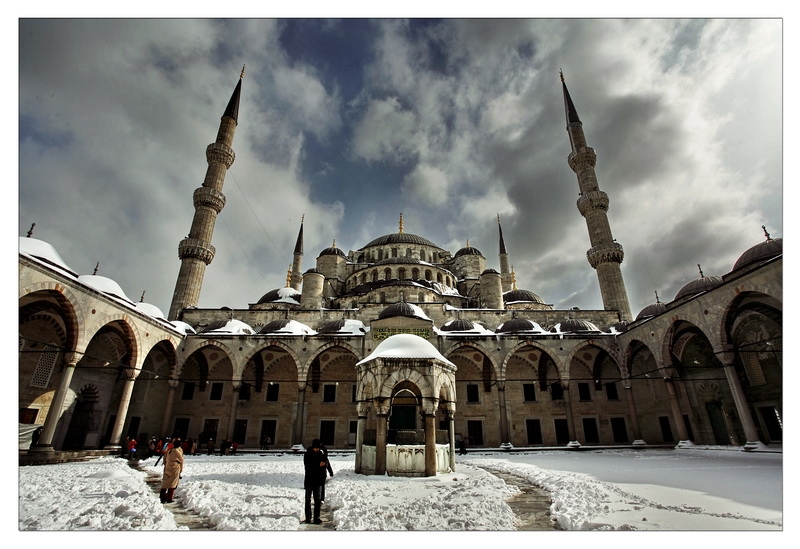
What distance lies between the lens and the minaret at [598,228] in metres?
24.0

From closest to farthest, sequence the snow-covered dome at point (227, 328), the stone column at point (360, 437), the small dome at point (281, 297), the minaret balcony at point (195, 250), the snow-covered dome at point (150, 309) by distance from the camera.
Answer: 1. the stone column at point (360, 437)
2. the snow-covered dome at point (150, 309)
3. the snow-covered dome at point (227, 328)
4. the minaret balcony at point (195, 250)
5. the small dome at point (281, 297)

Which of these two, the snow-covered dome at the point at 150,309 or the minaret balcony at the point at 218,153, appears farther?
the minaret balcony at the point at 218,153

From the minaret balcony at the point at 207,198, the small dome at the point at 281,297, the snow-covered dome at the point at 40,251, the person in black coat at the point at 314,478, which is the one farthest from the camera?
the small dome at the point at 281,297

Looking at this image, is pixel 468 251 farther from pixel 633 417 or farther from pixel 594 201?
pixel 633 417

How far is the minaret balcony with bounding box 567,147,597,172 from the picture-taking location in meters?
26.8

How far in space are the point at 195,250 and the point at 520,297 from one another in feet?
76.0

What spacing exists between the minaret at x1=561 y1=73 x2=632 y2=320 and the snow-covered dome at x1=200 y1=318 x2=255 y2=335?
21277 millimetres

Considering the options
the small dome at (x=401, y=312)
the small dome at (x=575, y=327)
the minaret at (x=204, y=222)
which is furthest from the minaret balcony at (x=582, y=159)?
the minaret at (x=204, y=222)

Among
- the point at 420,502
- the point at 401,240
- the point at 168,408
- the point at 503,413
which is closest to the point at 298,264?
the point at 401,240

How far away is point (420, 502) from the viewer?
5.00m

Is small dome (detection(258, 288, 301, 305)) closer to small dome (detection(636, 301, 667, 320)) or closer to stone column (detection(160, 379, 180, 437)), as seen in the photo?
stone column (detection(160, 379, 180, 437))

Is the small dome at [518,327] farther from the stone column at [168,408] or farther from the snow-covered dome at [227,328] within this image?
the stone column at [168,408]

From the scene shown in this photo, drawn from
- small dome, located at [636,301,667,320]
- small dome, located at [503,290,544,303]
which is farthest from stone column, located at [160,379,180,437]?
small dome, located at [636,301,667,320]

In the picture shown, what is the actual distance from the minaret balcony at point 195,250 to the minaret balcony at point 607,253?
966 inches
